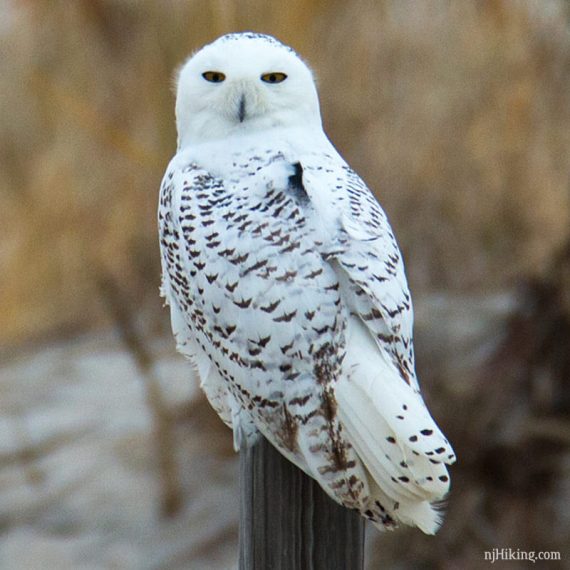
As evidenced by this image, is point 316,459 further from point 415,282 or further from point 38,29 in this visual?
point 38,29

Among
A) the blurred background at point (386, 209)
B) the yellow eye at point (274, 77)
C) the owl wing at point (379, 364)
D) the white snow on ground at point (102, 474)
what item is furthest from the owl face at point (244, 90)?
the white snow on ground at point (102, 474)

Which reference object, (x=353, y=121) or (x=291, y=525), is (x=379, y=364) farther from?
(x=353, y=121)

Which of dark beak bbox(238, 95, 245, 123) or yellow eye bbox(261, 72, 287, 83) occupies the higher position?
yellow eye bbox(261, 72, 287, 83)

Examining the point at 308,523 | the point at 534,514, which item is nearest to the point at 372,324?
the point at 308,523

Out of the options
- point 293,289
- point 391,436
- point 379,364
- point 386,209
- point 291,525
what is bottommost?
point 386,209

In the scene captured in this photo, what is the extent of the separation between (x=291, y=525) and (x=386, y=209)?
316 cm

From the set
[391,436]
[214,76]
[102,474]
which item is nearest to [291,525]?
[391,436]

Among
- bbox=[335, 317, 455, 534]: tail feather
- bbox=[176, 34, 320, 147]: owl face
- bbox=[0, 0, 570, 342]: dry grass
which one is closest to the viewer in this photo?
bbox=[335, 317, 455, 534]: tail feather

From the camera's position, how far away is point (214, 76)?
8.32 ft

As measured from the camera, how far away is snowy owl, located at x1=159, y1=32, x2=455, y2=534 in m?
2.06

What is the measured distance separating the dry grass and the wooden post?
2910mm

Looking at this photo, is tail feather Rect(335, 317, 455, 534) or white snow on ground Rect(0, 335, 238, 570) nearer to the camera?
tail feather Rect(335, 317, 455, 534)

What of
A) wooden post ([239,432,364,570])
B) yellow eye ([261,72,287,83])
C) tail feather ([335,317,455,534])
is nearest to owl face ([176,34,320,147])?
yellow eye ([261,72,287,83])

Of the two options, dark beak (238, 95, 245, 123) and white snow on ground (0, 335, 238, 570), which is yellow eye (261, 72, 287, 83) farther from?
white snow on ground (0, 335, 238, 570)
